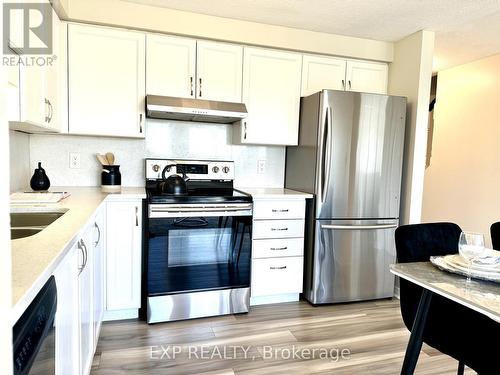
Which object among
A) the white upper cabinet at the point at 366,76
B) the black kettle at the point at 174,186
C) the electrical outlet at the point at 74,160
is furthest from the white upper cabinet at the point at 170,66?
the white upper cabinet at the point at 366,76

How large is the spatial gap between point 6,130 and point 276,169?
9.27ft

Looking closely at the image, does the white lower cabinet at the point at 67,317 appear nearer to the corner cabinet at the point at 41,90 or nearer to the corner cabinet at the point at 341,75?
the corner cabinet at the point at 41,90

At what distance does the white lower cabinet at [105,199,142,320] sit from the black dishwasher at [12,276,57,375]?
1.39 m

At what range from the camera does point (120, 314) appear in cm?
247

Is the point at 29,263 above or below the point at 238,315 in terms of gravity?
above

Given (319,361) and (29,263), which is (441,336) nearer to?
(319,361)

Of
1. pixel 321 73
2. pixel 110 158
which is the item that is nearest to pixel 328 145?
pixel 321 73

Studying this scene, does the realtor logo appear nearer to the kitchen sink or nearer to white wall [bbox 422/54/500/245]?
the kitchen sink

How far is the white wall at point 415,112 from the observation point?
2859 mm

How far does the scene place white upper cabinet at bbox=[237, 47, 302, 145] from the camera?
2861 millimetres

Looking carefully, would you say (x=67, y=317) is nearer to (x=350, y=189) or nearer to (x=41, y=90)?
(x=41, y=90)

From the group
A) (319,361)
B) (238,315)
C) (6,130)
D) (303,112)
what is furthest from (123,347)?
(303,112)

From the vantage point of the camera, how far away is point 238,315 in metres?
2.61

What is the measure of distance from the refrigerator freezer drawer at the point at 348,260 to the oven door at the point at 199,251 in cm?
57
